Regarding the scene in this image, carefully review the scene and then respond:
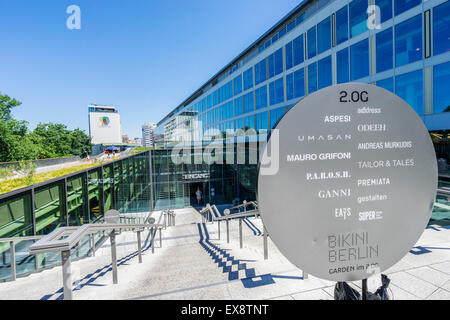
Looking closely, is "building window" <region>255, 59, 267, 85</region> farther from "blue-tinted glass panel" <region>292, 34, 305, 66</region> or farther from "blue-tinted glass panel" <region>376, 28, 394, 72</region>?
"blue-tinted glass panel" <region>376, 28, 394, 72</region>

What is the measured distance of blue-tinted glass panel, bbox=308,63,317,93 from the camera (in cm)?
Result: 1784

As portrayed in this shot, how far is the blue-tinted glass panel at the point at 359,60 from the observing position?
45.9ft

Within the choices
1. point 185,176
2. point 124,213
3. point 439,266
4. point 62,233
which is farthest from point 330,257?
point 185,176

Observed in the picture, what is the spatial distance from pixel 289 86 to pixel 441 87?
37.3 ft

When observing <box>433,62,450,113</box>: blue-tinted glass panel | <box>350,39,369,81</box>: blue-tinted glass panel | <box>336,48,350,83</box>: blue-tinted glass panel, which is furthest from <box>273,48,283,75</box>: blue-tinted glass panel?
<box>433,62,450,113</box>: blue-tinted glass panel

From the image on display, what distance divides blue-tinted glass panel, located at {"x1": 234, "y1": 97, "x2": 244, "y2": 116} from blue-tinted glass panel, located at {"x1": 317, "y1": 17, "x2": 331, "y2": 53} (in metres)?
13.2

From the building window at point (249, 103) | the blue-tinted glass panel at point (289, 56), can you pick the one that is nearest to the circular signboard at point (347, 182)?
the blue-tinted glass panel at point (289, 56)

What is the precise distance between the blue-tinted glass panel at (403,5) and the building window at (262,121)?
13.1 meters
